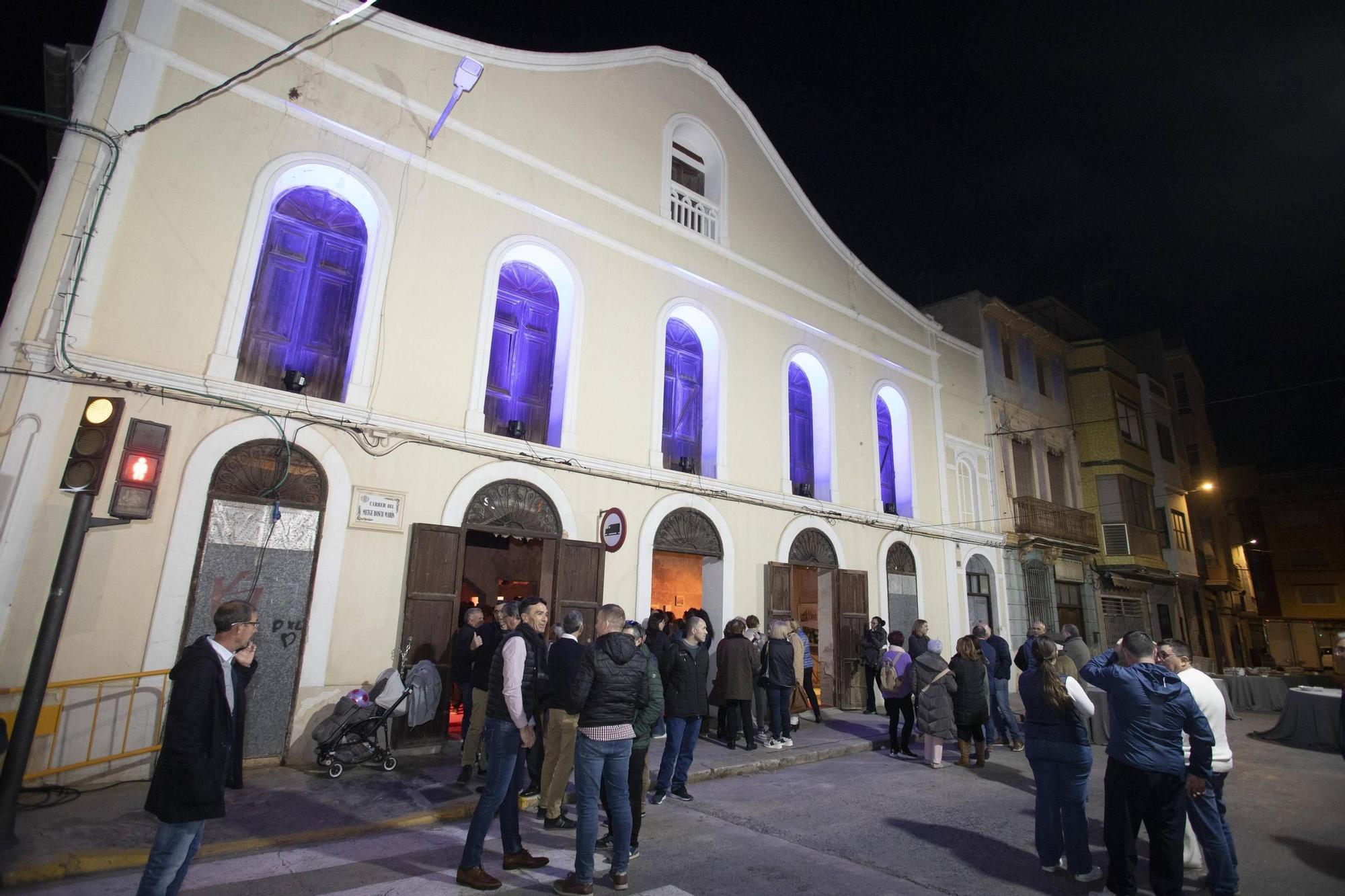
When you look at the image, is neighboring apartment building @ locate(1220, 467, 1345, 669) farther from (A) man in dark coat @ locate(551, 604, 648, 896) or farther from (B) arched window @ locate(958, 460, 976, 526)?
(A) man in dark coat @ locate(551, 604, 648, 896)

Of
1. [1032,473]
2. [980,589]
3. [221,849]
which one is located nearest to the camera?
[221,849]

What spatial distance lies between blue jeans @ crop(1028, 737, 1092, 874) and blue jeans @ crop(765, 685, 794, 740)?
4168 mm

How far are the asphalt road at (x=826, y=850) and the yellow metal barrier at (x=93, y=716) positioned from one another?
2.06 m

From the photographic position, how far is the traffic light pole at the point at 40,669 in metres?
4.61

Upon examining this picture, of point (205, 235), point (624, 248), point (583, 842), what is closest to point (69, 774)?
point (583, 842)

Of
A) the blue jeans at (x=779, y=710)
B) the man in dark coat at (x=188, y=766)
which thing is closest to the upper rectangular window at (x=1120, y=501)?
the blue jeans at (x=779, y=710)

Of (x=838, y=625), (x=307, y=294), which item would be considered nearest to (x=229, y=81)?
(x=307, y=294)

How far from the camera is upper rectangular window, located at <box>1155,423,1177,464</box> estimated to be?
2486 cm

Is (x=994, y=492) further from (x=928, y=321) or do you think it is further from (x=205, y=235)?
(x=205, y=235)

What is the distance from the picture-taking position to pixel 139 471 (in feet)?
19.9

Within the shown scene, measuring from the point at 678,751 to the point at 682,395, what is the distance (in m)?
7.08

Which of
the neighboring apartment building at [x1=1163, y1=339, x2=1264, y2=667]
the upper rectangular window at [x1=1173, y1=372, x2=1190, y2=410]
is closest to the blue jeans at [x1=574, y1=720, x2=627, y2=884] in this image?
the neighboring apartment building at [x1=1163, y1=339, x2=1264, y2=667]

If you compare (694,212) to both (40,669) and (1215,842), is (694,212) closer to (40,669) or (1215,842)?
(40,669)

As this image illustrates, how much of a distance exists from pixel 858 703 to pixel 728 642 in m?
5.67
